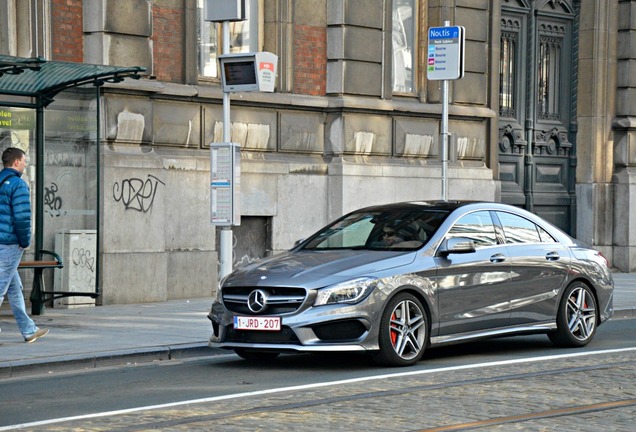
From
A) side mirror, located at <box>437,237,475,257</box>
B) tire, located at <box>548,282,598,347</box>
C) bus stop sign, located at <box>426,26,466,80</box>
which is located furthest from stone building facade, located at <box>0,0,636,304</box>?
side mirror, located at <box>437,237,475,257</box>

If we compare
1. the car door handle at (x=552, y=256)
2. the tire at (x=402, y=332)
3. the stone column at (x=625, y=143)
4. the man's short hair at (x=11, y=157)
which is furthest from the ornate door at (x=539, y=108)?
the tire at (x=402, y=332)

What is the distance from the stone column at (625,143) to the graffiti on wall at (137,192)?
10.5m

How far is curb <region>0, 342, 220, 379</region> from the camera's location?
36.9 ft

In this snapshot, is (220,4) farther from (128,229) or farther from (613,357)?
(613,357)

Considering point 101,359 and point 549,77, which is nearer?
point 101,359

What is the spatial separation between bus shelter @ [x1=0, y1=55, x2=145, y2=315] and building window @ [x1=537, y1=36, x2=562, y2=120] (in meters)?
11.0

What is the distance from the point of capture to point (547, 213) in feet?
83.1

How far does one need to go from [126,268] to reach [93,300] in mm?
644

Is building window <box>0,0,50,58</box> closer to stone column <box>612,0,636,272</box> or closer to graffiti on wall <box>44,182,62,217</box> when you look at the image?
graffiti on wall <box>44,182,62,217</box>

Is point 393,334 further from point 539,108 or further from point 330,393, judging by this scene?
point 539,108

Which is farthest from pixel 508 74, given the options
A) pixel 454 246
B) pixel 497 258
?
pixel 454 246

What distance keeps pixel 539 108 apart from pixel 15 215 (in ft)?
48.0

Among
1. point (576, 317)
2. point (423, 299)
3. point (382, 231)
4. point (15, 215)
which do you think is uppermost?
point (15, 215)

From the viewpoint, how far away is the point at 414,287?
11547mm
